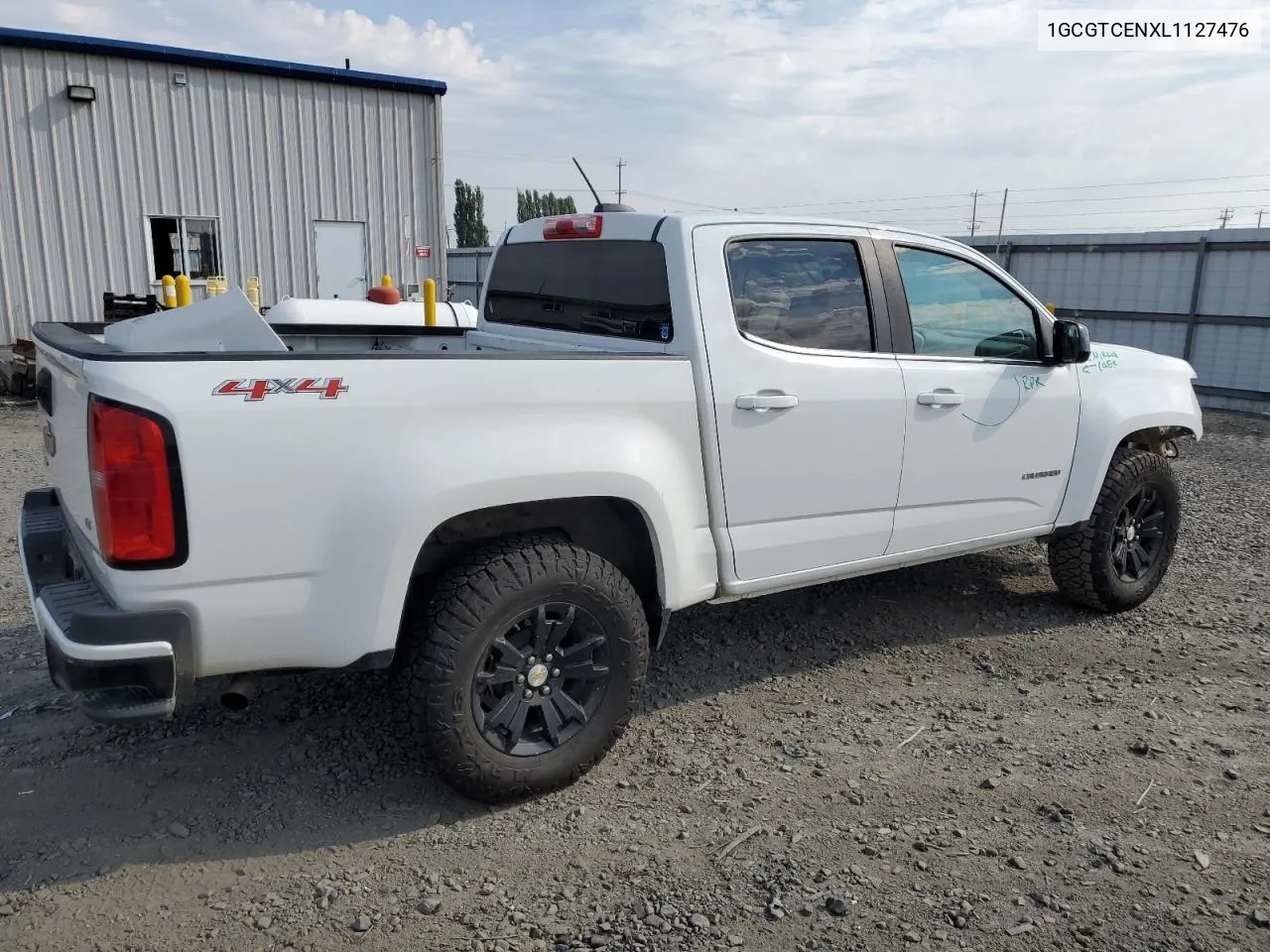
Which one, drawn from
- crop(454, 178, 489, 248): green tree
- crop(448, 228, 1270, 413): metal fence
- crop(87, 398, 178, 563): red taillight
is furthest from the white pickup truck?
crop(454, 178, 489, 248): green tree

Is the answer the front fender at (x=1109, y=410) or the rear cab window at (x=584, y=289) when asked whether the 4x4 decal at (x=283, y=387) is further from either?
the front fender at (x=1109, y=410)

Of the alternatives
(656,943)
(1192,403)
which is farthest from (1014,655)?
(656,943)

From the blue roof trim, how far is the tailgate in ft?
41.2

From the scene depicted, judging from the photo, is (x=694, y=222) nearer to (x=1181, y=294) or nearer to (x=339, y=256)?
(x=1181, y=294)

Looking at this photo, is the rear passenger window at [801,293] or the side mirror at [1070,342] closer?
the rear passenger window at [801,293]

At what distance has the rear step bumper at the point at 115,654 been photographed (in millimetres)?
2453

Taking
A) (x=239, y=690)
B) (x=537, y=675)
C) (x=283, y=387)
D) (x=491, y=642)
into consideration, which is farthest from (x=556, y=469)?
(x=239, y=690)

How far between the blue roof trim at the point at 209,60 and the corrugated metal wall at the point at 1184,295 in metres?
10.4

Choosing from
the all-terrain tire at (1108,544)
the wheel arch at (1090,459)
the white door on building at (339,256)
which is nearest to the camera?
the wheel arch at (1090,459)

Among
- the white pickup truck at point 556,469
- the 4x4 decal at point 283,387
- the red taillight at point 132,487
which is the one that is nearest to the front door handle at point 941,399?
the white pickup truck at point 556,469

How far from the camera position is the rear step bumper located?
245 cm

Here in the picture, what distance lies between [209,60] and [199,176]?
163 cm

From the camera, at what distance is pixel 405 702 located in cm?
295

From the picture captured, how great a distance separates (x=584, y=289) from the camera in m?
3.98
